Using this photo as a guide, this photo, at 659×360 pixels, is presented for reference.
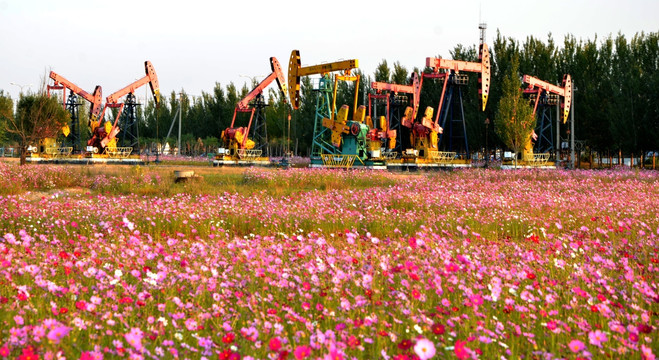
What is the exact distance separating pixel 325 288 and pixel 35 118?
110 feet

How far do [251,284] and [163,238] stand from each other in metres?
3.64

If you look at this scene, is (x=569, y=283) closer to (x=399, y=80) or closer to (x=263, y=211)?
(x=263, y=211)

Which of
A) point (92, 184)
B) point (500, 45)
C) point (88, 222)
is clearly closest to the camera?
point (88, 222)

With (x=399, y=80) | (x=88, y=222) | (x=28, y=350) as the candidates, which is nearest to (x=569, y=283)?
(x=28, y=350)

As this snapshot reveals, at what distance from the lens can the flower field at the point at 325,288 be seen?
3156mm

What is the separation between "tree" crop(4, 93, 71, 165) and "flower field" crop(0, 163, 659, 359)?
25732 millimetres

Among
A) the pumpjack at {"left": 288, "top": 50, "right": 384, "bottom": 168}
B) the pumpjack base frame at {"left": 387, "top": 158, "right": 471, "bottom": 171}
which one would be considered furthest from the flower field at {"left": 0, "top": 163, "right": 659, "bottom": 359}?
the pumpjack base frame at {"left": 387, "top": 158, "right": 471, "bottom": 171}

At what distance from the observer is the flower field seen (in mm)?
3156

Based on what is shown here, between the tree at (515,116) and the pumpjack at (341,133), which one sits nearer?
the tree at (515,116)

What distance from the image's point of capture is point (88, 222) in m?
8.54

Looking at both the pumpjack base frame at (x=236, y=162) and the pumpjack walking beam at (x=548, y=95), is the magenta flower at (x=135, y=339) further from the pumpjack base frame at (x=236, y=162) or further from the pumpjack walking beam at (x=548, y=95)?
the pumpjack walking beam at (x=548, y=95)

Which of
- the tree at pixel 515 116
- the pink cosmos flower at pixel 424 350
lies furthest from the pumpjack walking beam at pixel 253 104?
the pink cosmos flower at pixel 424 350

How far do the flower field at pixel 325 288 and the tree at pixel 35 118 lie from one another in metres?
25.7

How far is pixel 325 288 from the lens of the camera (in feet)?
14.3
